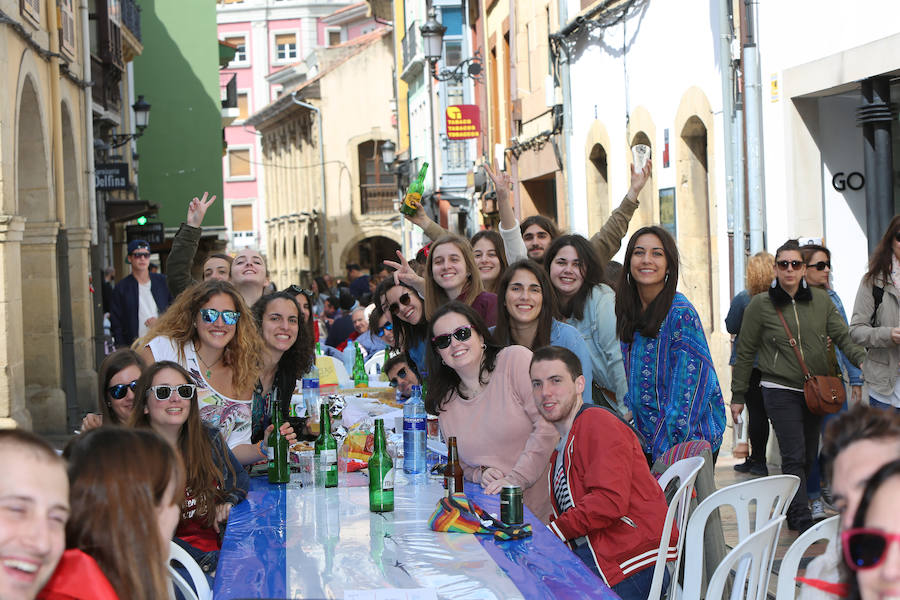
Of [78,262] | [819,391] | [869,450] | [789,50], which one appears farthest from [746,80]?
[78,262]

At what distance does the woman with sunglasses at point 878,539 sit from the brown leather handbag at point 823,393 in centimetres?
539

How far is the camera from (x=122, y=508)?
2.48 metres

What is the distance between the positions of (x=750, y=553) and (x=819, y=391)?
3.71 meters

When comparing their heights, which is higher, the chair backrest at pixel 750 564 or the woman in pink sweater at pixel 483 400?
the woman in pink sweater at pixel 483 400

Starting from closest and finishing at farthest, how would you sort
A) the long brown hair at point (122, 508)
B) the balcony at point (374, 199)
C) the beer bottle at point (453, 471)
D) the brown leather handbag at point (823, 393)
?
1. the long brown hair at point (122, 508)
2. the beer bottle at point (453, 471)
3. the brown leather handbag at point (823, 393)
4. the balcony at point (374, 199)

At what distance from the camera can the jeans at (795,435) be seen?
279 inches

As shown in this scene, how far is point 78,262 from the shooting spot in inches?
627

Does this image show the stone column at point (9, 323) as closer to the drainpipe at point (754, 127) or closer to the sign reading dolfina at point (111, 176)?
the sign reading dolfina at point (111, 176)

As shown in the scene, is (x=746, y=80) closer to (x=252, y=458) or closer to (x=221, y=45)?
(x=252, y=458)

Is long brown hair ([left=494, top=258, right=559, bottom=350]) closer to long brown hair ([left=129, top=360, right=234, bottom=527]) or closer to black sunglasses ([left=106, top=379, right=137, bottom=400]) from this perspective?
Result: long brown hair ([left=129, top=360, right=234, bottom=527])

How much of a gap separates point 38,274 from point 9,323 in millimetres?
2564

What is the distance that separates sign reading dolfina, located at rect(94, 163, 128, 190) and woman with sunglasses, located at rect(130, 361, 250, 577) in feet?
46.2

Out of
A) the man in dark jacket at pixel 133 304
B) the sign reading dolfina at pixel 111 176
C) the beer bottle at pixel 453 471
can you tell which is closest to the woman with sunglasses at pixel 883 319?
the beer bottle at pixel 453 471

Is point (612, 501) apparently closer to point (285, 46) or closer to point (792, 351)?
point (792, 351)
